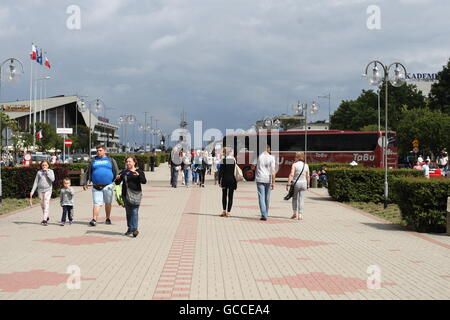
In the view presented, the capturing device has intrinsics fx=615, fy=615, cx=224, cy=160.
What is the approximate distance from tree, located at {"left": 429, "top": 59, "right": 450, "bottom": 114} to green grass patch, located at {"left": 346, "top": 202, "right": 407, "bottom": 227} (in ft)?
170

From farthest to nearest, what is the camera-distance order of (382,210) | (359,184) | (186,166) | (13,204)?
1. (186,166)
2. (359,184)
3. (13,204)
4. (382,210)

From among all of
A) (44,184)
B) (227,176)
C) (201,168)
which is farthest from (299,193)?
(201,168)

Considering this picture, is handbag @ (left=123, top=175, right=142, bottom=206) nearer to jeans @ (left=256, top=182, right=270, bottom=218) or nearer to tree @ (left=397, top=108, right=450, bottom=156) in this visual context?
jeans @ (left=256, top=182, right=270, bottom=218)

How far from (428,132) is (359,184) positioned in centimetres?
4424


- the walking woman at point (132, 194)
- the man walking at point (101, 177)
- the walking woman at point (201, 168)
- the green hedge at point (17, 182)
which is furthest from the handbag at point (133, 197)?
the walking woman at point (201, 168)

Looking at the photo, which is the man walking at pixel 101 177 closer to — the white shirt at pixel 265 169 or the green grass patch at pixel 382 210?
the white shirt at pixel 265 169

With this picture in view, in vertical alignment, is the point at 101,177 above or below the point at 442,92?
below

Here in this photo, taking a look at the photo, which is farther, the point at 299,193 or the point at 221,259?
the point at 299,193

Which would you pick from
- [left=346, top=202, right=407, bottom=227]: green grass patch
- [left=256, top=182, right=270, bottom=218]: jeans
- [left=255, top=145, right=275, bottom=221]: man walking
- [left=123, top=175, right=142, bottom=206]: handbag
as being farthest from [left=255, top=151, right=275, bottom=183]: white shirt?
[left=123, top=175, right=142, bottom=206]: handbag

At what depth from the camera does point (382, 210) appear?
699 inches

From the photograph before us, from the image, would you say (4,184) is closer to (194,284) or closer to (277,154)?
(194,284)

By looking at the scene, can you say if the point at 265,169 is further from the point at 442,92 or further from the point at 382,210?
the point at 442,92

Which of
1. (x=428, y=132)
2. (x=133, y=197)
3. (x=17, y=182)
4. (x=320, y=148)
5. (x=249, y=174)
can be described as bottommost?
(x=249, y=174)

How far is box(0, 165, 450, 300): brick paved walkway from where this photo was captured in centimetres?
668
